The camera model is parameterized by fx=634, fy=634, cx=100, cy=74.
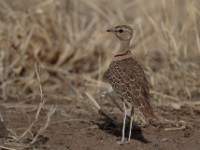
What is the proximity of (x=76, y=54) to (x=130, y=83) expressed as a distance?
3033mm

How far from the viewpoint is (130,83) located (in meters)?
5.12

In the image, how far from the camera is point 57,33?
8.05 meters

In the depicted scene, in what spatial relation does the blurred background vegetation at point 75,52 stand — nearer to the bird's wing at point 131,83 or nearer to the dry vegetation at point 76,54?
the dry vegetation at point 76,54

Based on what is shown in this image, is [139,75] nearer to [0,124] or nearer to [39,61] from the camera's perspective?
[0,124]

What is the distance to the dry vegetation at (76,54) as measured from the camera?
683 centimetres

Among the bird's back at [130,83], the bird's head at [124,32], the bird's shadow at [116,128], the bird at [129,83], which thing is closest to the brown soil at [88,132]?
the bird's shadow at [116,128]

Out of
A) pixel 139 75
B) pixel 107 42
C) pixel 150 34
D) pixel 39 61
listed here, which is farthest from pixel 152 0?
pixel 139 75

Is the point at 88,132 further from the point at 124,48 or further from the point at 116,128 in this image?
the point at 124,48

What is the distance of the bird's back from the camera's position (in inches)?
197

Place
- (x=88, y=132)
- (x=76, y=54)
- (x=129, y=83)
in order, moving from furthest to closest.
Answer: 1. (x=76, y=54)
2. (x=88, y=132)
3. (x=129, y=83)

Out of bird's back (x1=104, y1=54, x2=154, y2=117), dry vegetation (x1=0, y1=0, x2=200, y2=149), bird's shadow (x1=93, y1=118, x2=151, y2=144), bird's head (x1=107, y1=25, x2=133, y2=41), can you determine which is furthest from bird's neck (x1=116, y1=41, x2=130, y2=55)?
dry vegetation (x1=0, y1=0, x2=200, y2=149)

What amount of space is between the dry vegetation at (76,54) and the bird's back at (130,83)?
3.85 ft

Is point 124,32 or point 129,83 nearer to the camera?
point 129,83

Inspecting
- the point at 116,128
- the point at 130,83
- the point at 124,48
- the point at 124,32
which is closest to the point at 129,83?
the point at 130,83
